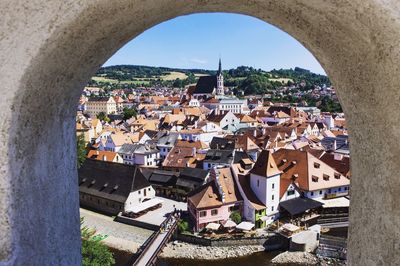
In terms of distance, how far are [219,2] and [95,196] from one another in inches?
1026

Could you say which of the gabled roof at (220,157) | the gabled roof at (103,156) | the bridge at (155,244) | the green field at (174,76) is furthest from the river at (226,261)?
the green field at (174,76)

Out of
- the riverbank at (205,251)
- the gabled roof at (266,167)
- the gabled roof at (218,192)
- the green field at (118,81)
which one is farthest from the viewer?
the green field at (118,81)

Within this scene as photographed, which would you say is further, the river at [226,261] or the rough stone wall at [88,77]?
the river at [226,261]

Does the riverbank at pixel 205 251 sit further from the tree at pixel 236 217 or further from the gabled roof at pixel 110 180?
the gabled roof at pixel 110 180

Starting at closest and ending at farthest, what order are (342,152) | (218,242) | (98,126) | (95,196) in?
(218,242) < (95,196) < (342,152) < (98,126)

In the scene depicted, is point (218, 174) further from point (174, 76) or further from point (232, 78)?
point (174, 76)

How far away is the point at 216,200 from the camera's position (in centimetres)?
2180

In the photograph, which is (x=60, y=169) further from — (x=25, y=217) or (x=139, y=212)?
(x=139, y=212)

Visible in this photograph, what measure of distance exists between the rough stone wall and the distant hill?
351ft

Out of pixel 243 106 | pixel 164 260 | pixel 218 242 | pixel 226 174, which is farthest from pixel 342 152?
pixel 243 106

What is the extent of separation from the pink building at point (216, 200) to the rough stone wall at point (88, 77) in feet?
64.8

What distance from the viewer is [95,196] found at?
1030 inches

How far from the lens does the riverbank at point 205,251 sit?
62.2 ft

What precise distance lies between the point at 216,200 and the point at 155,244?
14.6 ft
